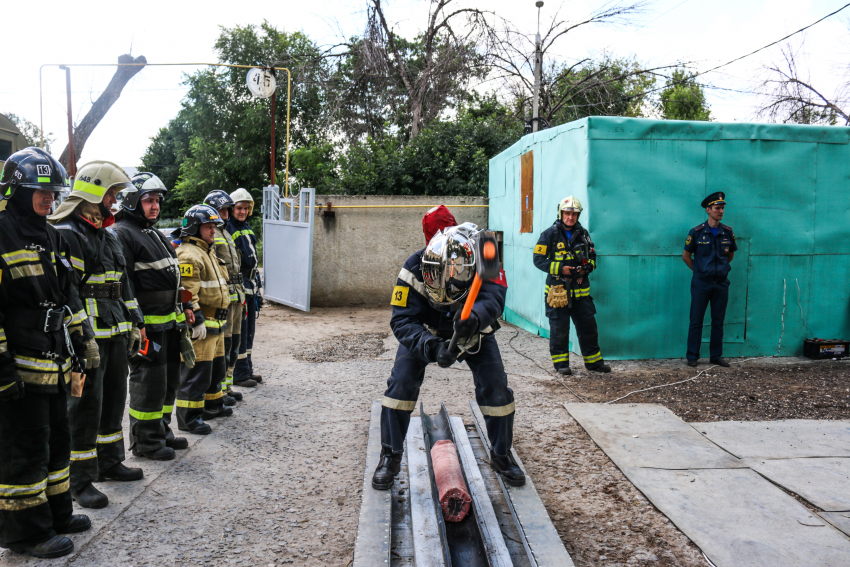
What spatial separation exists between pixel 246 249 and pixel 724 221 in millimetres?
6033

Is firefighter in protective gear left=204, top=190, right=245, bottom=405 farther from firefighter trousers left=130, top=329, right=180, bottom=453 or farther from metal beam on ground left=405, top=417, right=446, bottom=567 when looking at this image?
metal beam on ground left=405, top=417, right=446, bottom=567


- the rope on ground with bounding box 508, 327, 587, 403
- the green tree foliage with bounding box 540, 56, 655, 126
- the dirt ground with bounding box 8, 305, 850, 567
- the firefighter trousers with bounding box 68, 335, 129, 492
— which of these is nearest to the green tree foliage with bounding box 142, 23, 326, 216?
the green tree foliage with bounding box 540, 56, 655, 126

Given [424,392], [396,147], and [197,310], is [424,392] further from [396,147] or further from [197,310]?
[396,147]

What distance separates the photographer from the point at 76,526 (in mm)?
3213

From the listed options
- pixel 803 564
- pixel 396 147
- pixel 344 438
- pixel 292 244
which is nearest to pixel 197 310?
pixel 344 438

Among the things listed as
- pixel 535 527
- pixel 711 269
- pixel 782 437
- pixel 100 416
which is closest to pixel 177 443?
pixel 100 416

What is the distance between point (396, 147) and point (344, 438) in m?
11.8

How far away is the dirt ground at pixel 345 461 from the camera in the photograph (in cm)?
315

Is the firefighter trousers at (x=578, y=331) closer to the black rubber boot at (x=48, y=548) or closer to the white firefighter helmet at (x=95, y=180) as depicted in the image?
the white firefighter helmet at (x=95, y=180)

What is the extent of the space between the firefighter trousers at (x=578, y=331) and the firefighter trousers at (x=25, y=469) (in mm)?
5305

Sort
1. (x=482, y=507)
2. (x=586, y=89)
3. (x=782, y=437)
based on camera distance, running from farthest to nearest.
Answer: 1. (x=586, y=89)
2. (x=782, y=437)
3. (x=482, y=507)

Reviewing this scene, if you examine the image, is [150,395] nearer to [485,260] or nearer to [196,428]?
[196,428]

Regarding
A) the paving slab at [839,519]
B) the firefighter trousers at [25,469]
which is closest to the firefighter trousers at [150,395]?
the firefighter trousers at [25,469]

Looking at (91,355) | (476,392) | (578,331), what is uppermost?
(91,355)
